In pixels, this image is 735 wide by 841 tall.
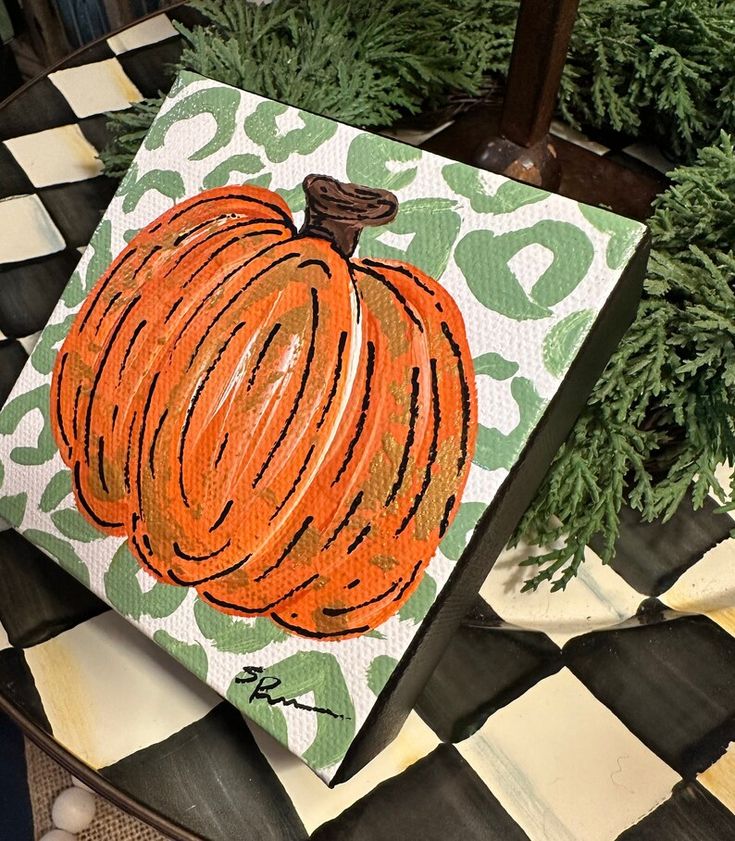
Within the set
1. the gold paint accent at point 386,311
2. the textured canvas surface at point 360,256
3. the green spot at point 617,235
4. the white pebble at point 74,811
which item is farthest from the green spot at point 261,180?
the white pebble at point 74,811

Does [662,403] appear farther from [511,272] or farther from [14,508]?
[14,508]

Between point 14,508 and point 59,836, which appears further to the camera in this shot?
point 59,836

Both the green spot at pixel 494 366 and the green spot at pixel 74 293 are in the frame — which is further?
the green spot at pixel 74 293

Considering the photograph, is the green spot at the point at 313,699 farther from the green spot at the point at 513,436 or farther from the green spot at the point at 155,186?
the green spot at the point at 155,186

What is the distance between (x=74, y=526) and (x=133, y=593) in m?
0.07

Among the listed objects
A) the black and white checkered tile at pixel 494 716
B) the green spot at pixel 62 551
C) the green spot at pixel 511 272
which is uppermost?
the green spot at pixel 511 272

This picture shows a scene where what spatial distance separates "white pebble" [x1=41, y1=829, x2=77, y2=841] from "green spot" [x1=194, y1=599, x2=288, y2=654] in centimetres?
43

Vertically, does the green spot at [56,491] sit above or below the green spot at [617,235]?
below

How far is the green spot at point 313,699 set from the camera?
1.46 feet

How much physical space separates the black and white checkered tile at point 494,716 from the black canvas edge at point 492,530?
0.05 meters

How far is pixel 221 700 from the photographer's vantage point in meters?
0.53

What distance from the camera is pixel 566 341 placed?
44 cm

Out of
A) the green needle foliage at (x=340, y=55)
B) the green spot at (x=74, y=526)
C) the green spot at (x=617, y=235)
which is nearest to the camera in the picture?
the green spot at (x=617, y=235)
